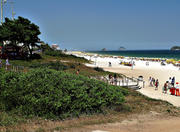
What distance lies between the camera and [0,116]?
7.43 metres

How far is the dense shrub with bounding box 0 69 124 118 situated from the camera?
7.75m

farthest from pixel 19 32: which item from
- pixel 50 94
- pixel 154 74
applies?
pixel 50 94

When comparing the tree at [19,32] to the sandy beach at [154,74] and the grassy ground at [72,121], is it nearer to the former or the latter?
the sandy beach at [154,74]

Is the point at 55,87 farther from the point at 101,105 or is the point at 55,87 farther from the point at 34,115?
the point at 101,105

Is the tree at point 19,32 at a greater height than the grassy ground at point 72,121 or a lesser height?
greater

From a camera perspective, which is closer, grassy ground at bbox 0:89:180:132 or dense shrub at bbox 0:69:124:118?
grassy ground at bbox 0:89:180:132

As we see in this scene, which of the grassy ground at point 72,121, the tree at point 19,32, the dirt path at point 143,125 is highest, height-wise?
the tree at point 19,32

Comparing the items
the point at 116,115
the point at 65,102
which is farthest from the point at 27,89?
the point at 116,115

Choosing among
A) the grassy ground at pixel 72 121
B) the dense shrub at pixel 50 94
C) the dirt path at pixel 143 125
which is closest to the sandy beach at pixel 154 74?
the dirt path at pixel 143 125

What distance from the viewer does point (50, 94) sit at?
7848 millimetres

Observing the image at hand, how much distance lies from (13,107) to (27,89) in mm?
1106

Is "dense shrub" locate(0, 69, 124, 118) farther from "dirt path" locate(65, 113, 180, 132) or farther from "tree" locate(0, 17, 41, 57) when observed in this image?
"tree" locate(0, 17, 41, 57)

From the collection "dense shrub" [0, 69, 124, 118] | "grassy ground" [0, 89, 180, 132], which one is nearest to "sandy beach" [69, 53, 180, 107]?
"grassy ground" [0, 89, 180, 132]

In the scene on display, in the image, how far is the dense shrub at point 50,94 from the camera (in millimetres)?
7750
